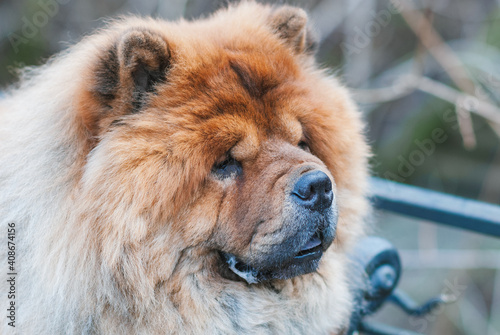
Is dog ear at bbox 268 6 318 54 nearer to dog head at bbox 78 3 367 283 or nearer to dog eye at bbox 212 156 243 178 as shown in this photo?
dog head at bbox 78 3 367 283

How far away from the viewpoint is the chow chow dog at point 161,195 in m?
2.02

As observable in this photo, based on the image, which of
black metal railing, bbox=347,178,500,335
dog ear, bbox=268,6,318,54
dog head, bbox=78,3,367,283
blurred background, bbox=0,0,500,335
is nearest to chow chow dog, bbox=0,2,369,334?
dog head, bbox=78,3,367,283

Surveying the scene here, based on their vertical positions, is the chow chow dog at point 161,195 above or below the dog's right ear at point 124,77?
below

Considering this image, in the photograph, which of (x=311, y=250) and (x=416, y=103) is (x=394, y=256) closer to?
(x=311, y=250)

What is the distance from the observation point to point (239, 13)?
2750 millimetres

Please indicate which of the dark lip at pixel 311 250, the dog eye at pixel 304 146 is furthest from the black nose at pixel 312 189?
the dog eye at pixel 304 146

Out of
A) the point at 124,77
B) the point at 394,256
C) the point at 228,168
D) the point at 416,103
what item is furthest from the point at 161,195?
the point at 416,103

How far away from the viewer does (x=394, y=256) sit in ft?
9.45

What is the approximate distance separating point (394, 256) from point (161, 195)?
155 cm

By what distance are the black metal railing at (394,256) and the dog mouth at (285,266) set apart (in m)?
0.67

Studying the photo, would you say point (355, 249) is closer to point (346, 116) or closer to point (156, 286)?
point (346, 116)

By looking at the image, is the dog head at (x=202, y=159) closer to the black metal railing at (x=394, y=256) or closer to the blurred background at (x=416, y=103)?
the black metal railing at (x=394, y=256)

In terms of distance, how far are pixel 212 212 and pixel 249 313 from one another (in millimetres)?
521

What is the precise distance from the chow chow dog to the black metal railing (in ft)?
1.97
